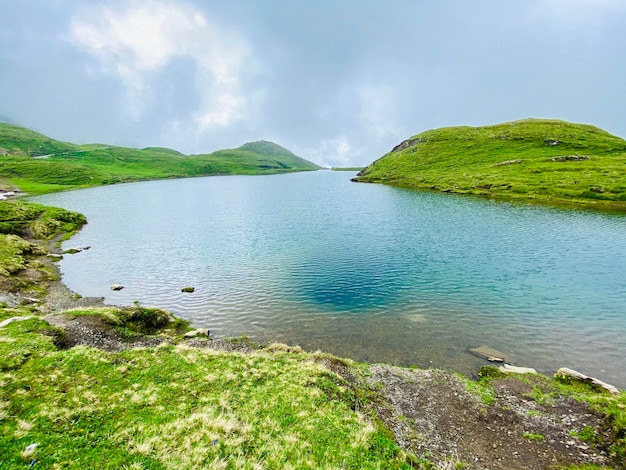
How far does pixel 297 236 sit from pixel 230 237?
17.0 m

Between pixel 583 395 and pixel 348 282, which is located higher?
pixel 583 395

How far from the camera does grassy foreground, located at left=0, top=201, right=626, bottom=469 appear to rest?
13.3m

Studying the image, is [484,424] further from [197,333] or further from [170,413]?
[197,333]

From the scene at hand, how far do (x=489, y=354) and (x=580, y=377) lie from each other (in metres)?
6.60

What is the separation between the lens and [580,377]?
925 inches

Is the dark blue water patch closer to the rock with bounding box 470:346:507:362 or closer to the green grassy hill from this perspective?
the rock with bounding box 470:346:507:362

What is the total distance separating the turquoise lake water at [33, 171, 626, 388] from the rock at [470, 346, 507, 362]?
2.51 ft

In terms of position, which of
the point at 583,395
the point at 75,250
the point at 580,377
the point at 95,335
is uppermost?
the point at 583,395

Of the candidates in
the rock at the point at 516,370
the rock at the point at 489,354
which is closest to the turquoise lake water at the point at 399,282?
the rock at the point at 489,354

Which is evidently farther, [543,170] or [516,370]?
[543,170]

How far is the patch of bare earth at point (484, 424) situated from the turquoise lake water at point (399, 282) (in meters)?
4.87

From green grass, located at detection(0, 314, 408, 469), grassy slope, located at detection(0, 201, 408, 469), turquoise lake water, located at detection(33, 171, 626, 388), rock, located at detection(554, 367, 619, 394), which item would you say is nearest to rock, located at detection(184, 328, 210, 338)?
turquoise lake water, located at detection(33, 171, 626, 388)

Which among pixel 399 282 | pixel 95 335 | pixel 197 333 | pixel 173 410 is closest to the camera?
pixel 173 410

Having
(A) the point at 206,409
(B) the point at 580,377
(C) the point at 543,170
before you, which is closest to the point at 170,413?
(A) the point at 206,409
